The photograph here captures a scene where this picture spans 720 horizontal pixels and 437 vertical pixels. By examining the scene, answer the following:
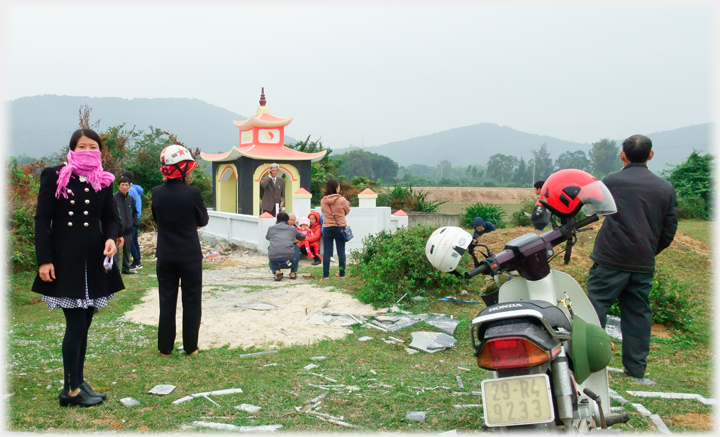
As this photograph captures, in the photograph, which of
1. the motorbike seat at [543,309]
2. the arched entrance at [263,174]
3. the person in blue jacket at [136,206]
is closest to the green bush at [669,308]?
the motorbike seat at [543,309]

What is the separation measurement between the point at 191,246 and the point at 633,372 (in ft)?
13.0

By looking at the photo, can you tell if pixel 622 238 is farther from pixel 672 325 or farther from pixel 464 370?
pixel 672 325

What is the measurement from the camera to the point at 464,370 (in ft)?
14.8

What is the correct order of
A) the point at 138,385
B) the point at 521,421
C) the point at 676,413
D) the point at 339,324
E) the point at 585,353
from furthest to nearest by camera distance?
1. the point at 339,324
2. the point at 138,385
3. the point at 676,413
4. the point at 585,353
5. the point at 521,421

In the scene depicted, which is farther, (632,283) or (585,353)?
(632,283)

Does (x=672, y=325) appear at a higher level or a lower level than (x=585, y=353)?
lower

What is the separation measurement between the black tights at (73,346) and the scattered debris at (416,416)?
2.23 m

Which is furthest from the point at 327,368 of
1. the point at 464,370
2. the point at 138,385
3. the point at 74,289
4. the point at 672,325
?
the point at 672,325

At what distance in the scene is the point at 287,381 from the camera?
413 centimetres

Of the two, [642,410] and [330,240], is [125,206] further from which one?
[642,410]

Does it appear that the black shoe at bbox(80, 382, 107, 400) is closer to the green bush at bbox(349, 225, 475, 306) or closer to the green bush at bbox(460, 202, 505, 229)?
the green bush at bbox(349, 225, 475, 306)

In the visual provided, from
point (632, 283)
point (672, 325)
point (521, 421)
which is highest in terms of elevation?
point (632, 283)

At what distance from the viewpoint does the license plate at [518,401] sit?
237 centimetres

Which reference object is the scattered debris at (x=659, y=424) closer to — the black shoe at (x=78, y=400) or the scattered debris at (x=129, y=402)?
the scattered debris at (x=129, y=402)
